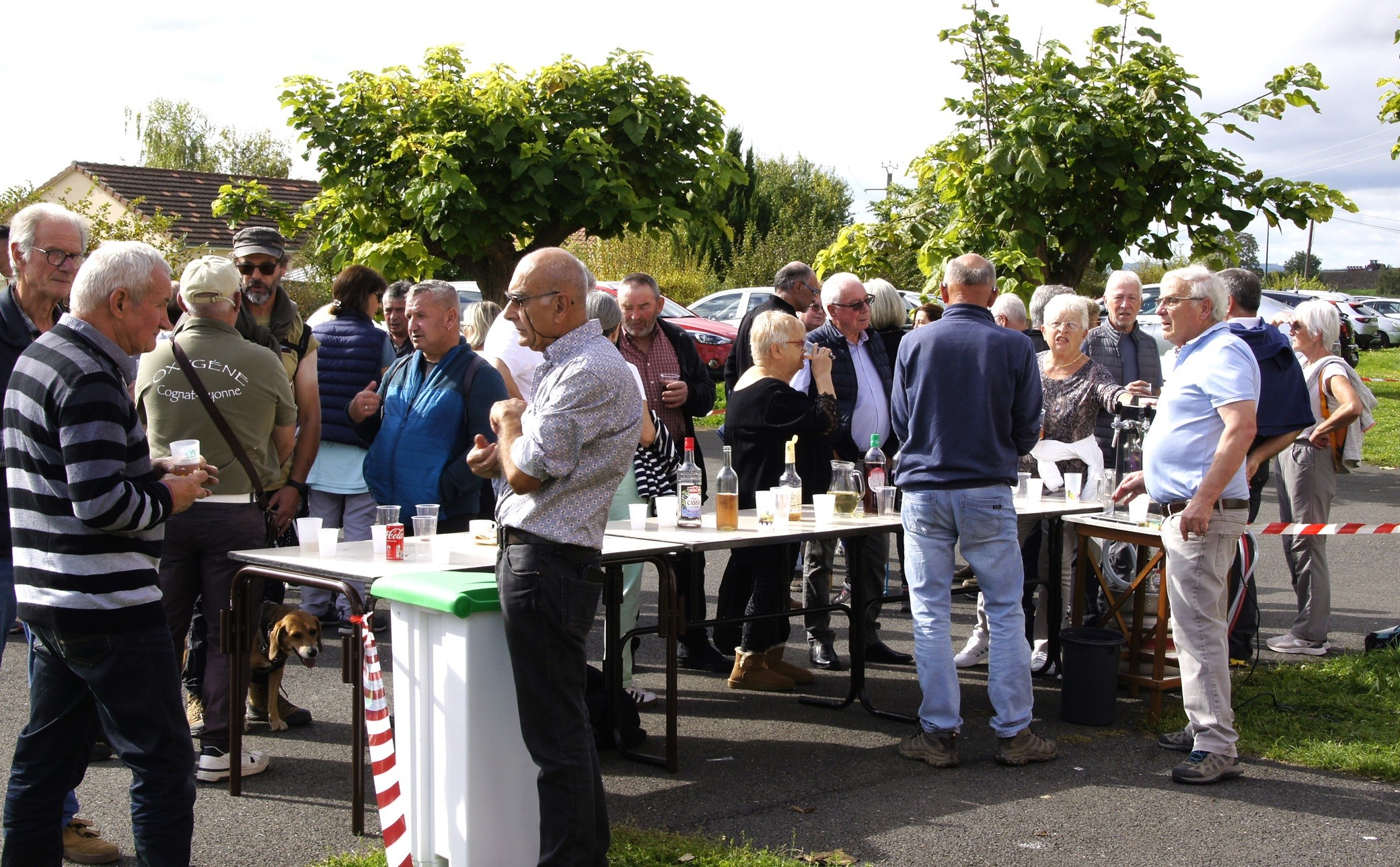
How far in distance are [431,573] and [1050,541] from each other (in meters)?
3.62

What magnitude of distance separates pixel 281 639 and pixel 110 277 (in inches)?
85.7

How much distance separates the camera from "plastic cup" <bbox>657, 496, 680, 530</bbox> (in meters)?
5.79

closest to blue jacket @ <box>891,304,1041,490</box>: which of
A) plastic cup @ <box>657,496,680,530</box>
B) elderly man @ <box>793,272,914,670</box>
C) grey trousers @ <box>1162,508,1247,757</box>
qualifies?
grey trousers @ <box>1162,508,1247,757</box>

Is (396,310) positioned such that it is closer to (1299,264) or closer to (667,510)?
(667,510)

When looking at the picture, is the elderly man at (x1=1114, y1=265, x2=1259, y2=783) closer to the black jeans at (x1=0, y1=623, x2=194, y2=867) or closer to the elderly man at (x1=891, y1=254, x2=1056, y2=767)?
the elderly man at (x1=891, y1=254, x2=1056, y2=767)

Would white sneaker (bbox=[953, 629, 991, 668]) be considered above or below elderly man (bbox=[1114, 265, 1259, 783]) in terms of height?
below

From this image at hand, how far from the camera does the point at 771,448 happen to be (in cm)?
634

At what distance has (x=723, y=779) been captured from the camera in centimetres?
502

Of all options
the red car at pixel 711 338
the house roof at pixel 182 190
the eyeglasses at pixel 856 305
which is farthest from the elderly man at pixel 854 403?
the house roof at pixel 182 190

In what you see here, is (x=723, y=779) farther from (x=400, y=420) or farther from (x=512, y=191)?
(x=512, y=191)

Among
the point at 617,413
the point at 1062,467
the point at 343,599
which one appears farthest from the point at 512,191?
the point at 617,413

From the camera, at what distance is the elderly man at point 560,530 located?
3549 millimetres

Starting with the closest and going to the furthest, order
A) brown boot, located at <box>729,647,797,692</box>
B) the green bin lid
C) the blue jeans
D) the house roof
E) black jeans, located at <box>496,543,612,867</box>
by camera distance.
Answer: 1. black jeans, located at <box>496,543,612,867</box>
2. the green bin lid
3. the blue jeans
4. brown boot, located at <box>729,647,797,692</box>
5. the house roof

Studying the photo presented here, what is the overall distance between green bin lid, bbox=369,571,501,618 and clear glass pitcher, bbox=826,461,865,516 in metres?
2.40
